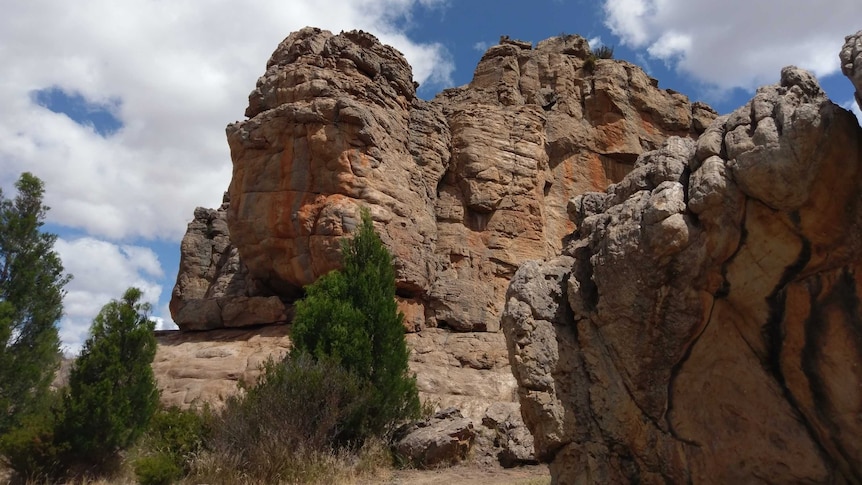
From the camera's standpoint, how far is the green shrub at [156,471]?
1192cm

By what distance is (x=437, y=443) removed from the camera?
13.6 m

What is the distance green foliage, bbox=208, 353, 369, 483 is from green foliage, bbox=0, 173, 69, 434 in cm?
529

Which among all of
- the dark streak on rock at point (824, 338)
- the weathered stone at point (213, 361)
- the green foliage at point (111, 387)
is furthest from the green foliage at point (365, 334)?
the dark streak on rock at point (824, 338)

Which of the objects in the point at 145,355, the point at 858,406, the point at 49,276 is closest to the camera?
the point at 858,406

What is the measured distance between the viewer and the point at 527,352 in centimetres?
729

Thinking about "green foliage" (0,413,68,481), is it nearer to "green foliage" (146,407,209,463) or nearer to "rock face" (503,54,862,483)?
"green foliage" (146,407,209,463)

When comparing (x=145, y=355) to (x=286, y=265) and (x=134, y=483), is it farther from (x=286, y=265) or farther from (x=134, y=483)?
(x=286, y=265)

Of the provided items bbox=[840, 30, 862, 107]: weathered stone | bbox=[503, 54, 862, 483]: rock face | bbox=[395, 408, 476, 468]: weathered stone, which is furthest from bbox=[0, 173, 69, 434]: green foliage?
bbox=[840, 30, 862, 107]: weathered stone

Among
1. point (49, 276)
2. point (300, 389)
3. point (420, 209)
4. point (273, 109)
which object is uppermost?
point (273, 109)

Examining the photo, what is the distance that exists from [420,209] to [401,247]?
7.57 feet

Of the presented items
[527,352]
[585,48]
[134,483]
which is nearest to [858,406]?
[527,352]

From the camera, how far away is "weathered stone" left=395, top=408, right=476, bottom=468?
1359 cm

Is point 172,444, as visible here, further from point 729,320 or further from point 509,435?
point 729,320

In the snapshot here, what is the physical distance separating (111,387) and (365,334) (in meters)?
5.52
